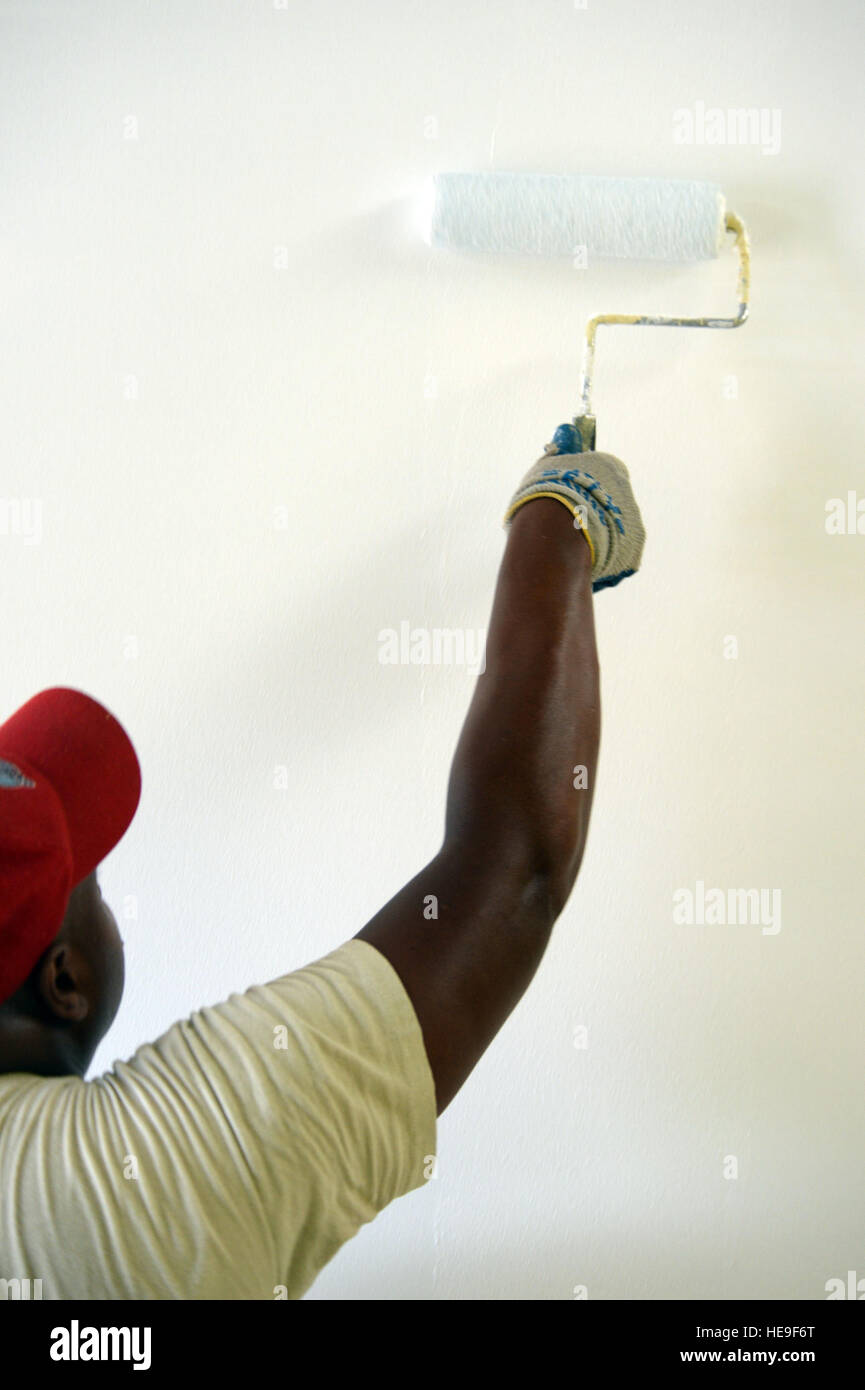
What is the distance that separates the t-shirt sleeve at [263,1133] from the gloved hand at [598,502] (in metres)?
0.35

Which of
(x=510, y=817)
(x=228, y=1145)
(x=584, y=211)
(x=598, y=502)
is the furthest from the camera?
(x=584, y=211)

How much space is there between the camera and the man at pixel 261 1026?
51cm

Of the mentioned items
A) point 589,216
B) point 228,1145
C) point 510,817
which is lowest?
point 228,1145

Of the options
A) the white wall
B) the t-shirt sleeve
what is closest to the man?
the t-shirt sleeve

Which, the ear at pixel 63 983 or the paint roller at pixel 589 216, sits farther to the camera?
the paint roller at pixel 589 216

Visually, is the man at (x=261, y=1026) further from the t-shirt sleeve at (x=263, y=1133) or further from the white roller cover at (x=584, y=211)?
the white roller cover at (x=584, y=211)

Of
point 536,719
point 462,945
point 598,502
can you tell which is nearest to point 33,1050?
point 462,945

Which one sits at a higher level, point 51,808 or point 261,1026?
point 51,808

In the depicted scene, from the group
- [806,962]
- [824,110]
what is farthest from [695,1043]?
[824,110]

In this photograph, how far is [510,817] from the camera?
63 centimetres

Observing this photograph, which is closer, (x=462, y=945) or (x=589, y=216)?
(x=462, y=945)

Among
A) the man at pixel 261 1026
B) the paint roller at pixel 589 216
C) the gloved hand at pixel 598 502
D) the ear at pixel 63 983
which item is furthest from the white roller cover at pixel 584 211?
the ear at pixel 63 983

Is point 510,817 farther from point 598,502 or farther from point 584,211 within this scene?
point 584,211

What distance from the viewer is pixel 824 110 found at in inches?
37.0
